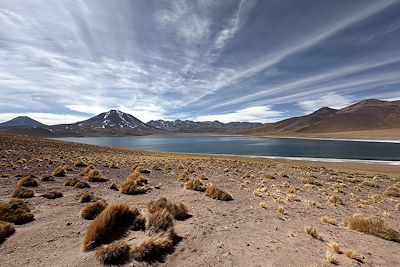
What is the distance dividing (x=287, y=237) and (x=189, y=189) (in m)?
6.99

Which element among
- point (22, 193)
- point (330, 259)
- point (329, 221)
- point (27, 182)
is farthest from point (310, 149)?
point (22, 193)

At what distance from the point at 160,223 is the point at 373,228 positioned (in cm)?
710

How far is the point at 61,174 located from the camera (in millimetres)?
15742

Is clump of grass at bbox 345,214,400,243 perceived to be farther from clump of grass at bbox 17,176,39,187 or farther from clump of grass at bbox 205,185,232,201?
clump of grass at bbox 17,176,39,187

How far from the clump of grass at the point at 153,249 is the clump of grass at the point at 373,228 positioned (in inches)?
258

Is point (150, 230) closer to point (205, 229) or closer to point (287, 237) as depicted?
point (205, 229)

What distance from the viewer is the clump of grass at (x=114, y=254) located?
181 inches

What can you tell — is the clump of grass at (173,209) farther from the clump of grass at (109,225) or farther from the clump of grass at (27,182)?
the clump of grass at (27,182)

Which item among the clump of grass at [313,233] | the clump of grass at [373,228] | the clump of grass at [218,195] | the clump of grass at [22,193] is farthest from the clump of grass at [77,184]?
the clump of grass at [373,228]

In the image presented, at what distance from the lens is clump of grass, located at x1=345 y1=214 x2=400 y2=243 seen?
721cm

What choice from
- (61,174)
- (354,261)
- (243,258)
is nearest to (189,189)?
(243,258)

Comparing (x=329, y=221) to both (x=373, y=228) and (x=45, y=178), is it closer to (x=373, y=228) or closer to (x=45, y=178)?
(x=373, y=228)

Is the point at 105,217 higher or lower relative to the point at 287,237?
higher

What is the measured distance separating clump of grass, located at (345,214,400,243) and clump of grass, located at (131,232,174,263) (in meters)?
6.56
